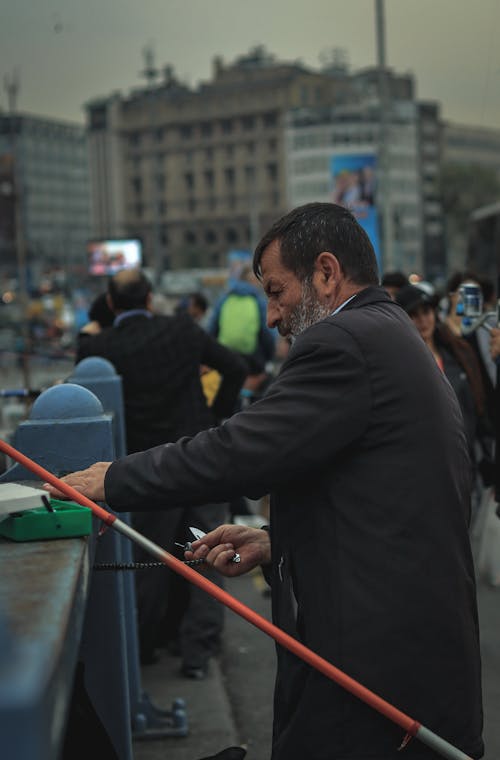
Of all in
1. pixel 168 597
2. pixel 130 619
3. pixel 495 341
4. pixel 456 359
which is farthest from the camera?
pixel 456 359

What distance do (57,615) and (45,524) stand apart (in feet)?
2.35

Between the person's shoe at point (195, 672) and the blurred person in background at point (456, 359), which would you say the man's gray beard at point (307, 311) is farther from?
the blurred person in background at point (456, 359)

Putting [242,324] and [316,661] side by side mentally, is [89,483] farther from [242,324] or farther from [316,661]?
[242,324]

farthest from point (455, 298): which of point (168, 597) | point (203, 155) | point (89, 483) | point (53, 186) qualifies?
point (53, 186)

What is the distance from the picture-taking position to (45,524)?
2646 millimetres

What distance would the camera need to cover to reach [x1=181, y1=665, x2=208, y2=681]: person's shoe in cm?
677

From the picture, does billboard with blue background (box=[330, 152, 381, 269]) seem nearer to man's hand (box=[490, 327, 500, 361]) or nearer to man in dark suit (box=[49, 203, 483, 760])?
man's hand (box=[490, 327, 500, 361])

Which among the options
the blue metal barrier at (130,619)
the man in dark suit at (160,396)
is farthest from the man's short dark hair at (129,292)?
the blue metal barrier at (130,619)

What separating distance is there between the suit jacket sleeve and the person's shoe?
4.22m

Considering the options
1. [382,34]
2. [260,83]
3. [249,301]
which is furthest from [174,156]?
[249,301]

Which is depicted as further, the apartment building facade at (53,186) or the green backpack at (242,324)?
the apartment building facade at (53,186)

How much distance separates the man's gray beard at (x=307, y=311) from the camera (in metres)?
2.82

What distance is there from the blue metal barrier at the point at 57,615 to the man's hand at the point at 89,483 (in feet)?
0.35

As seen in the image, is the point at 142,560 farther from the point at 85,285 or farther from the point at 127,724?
the point at 85,285
